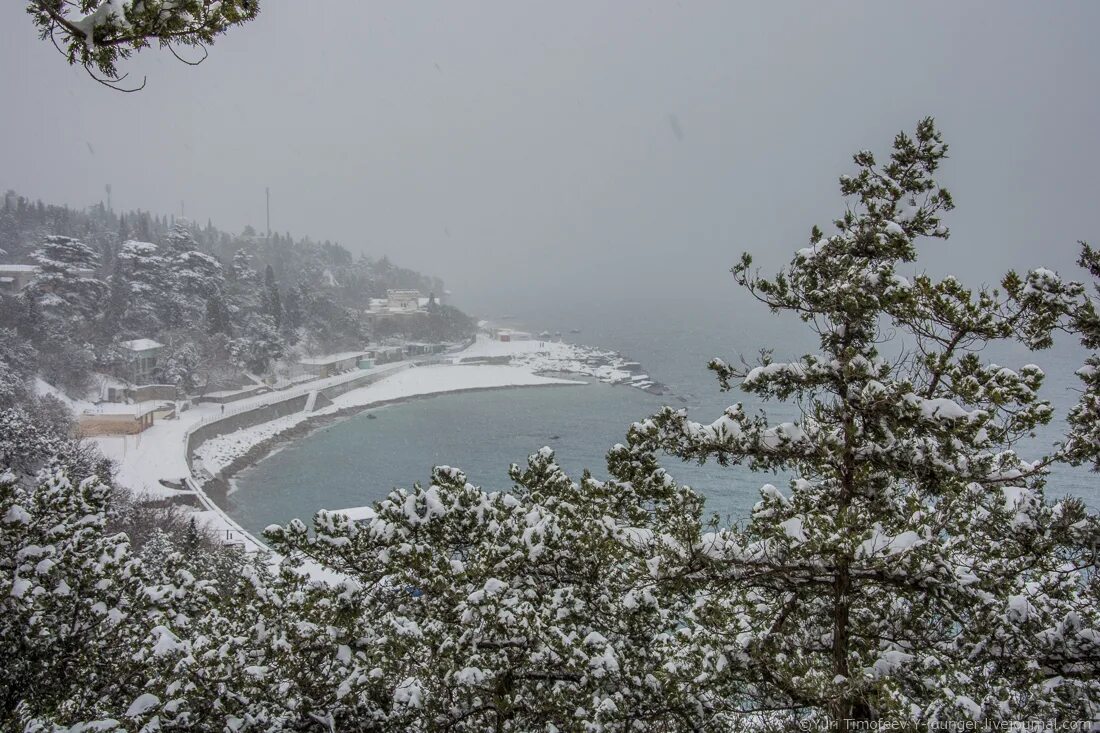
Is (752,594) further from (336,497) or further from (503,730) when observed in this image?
(336,497)

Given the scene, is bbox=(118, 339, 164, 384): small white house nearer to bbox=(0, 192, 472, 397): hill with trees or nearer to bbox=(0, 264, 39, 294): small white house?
bbox=(0, 192, 472, 397): hill with trees

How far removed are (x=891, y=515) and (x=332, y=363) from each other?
43963mm

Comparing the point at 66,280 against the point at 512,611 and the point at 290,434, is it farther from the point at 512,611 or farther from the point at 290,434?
the point at 512,611

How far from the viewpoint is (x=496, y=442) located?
3036 cm

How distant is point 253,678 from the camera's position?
4.20 metres

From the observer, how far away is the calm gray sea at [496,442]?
21312 millimetres

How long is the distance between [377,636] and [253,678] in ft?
2.85

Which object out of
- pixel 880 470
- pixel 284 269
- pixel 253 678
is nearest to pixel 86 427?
pixel 253 678

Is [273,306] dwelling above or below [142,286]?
below

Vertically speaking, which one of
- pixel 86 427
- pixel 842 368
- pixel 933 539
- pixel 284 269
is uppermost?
pixel 284 269

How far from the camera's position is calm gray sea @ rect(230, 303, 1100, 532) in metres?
21.3

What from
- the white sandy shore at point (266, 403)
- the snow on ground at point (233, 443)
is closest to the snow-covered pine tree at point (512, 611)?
the white sandy shore at point (266, 403)

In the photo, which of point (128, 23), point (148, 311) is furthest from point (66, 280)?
point (128, 23)

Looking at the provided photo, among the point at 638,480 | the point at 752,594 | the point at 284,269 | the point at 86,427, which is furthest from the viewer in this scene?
the point at 284,269
